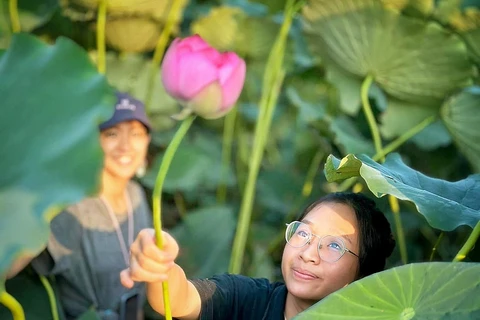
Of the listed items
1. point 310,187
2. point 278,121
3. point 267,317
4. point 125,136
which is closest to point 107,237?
point 125,136

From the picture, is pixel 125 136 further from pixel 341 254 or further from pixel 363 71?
Result: pixel 341 254

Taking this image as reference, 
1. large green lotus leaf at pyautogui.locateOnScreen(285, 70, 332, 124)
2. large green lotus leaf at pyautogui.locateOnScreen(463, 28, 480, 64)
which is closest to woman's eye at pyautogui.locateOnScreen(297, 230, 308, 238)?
large green lotus leaf at pyautogui.locateOnScreen(463, 28, 480, 64)

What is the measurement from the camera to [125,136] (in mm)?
1378

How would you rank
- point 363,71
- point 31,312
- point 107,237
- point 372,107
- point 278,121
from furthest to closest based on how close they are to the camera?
point 278,121 → point 372,107 → point 363,71 → point 107,237 → point 31,312

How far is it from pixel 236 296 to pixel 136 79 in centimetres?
99

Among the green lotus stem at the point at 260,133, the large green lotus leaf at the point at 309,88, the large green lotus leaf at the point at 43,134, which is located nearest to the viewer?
the large green lotus leaf at the point at 43,134

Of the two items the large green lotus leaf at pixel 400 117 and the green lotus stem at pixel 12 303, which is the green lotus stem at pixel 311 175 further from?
the green lotus stem at pixel 12 303

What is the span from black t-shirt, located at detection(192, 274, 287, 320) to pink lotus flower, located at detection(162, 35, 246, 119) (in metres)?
0.24

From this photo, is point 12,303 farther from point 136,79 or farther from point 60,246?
point 136,79

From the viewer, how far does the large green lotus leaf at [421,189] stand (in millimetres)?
730

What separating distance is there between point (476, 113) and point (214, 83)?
0.84 metres

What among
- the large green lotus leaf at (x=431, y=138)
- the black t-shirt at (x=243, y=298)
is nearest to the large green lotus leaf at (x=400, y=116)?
the large green lotus leaf at (x=431, y=138)

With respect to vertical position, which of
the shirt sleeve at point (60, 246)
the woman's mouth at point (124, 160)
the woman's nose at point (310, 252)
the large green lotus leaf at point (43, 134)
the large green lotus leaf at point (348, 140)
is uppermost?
the large green lotus leaf at point (43, 134)

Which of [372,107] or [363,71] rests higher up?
[363,71]
